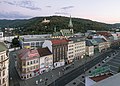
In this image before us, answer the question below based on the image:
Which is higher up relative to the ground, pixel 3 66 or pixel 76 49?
pixel 3 66

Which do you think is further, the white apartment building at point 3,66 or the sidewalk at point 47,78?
the sidewalk at point 47,78

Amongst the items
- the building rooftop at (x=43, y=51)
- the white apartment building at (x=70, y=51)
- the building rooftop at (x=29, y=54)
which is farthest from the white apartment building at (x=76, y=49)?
the building rooftop at (x=29, y=54)

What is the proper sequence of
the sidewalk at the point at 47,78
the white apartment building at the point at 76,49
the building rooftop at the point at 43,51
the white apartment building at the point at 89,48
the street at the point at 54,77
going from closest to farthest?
1. the street at the point at 54,77
2. the sidewalk at the point at 47,78
3. the building rooftop at the point at 43,51
4. the white apartment building at the point at 76,49
5. the white apartment building at the point at 89,48

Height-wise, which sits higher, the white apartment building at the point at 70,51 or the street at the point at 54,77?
the white apartment building at the point at 70,51

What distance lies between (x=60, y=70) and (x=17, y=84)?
66.7ft

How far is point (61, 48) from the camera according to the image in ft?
258

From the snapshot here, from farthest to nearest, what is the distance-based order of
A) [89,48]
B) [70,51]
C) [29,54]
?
[89,48], [70,51], [29,54]

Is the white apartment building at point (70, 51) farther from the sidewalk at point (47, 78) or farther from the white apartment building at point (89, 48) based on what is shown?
the white apartment building at point (89, 48)

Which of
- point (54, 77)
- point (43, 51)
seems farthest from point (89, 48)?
point (54, 77)

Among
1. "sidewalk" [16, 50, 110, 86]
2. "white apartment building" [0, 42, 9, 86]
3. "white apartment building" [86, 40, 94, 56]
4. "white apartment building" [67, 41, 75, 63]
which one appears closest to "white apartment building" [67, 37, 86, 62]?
"white apartment building" [67, 41, 75, 63]

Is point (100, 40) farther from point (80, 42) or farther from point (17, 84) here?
point (17, 84)

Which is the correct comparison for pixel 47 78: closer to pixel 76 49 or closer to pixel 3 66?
pixel 3 66

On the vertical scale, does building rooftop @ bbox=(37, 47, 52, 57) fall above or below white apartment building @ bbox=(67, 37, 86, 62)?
above

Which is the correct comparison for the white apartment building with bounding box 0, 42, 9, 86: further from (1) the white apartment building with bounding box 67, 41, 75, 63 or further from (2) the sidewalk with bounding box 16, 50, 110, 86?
(1) the white apartment building with bounding box 67, 41, 75, 63
